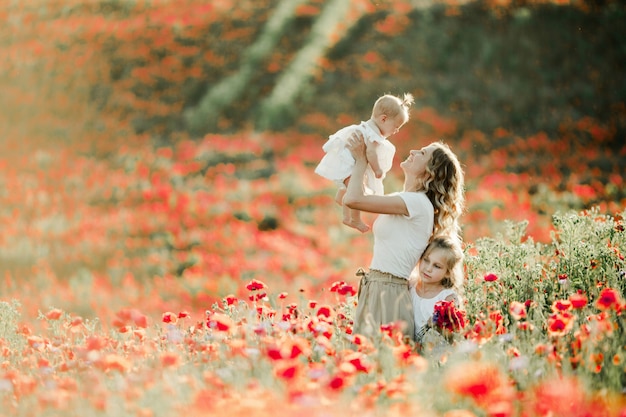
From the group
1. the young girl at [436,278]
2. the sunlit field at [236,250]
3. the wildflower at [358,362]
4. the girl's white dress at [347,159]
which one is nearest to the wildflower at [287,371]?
the sunlit field at [236,250]

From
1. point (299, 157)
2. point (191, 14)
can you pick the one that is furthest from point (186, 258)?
point (191, 14)

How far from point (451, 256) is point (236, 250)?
485cm

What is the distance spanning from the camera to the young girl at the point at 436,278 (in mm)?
4125

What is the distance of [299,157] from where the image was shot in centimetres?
1188

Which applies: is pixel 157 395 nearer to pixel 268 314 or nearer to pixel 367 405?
pixel 367 405

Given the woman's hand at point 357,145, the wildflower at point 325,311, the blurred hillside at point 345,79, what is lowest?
the wildflower at point 325,311

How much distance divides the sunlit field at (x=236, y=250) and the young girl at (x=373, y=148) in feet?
2.62

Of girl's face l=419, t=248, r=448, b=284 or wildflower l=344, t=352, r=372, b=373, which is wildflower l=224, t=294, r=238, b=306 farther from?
wildflower l=344, t=352, r=372, b=373

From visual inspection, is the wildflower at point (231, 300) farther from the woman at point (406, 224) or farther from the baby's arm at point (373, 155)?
the baby's arm at point (373, 155)

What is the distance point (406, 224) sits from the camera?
4.09m

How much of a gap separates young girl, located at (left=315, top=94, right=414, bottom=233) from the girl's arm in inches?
2.1

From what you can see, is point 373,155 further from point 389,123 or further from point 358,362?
point 358,362

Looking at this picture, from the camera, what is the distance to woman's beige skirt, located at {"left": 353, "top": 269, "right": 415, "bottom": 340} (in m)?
4.07

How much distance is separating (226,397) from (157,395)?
26 cm
